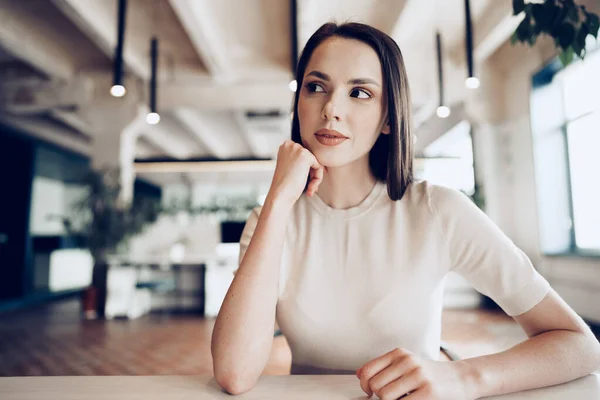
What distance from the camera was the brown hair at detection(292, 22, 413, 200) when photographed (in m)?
0.97

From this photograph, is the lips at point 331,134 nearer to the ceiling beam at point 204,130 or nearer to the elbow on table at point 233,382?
the elbow on table at point 233,382

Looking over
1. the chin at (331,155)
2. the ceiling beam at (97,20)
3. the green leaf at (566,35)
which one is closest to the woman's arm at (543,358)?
the chin at (331,155)

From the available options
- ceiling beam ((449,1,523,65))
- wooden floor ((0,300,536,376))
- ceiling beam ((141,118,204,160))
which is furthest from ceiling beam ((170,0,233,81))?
wooden floor ((0,300,536,376))

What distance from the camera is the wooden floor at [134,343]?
3.27 meters

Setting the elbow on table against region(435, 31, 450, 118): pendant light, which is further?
region(435, 31, 450, 118): pendant light

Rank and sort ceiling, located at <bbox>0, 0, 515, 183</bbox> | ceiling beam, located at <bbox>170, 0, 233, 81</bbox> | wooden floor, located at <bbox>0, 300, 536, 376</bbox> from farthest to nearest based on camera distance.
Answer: ceiling, located at <bbox>0, 0, 515, 183</bbox>, ceiling beam, located at <bbox>170, 0, 233, 81</bbox>, wooden floor, located at <bbox>0, 300, 536, 376</bbox>

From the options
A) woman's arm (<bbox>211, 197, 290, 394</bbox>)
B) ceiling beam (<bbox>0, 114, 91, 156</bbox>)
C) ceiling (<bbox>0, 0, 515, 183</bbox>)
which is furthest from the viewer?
→ ceiling beam (<bbox>0, 114, 91, 156</bbox>)

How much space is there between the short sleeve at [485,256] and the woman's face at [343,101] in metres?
0.23

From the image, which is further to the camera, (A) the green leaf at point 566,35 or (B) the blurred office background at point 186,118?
(B) the blurred office background at point 186,118

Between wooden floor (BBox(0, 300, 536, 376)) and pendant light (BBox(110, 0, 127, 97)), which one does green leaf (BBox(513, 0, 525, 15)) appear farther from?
pendant light (BBox(110, 0, 127, 97))

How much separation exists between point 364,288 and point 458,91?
6.22 metres

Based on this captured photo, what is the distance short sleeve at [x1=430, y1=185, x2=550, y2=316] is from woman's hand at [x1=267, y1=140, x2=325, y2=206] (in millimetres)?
315

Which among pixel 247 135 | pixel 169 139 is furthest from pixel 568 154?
pixel 169 139

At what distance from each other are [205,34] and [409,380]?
16.7 ft
